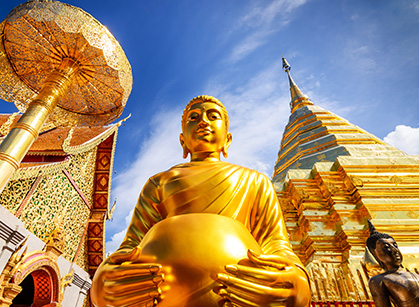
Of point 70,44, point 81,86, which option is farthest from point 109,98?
point 70,44

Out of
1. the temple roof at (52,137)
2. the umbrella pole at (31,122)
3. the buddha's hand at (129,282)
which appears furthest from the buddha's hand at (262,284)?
the temple roof at (52,137)

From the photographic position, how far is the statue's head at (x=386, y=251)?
2203mm

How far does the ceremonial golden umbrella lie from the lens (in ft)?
11.6

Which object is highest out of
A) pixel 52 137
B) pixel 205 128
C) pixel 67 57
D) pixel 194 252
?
pixel 52 137

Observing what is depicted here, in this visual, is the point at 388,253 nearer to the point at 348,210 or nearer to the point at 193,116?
the point at 348,210

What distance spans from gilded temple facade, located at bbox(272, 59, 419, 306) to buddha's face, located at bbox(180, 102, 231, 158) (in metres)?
2.09

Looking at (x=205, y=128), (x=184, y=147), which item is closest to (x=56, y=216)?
(x=184, y=147)

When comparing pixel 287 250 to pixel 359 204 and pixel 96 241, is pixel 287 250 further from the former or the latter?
pixel 96 241

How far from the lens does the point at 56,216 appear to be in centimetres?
536

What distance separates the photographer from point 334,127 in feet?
20.9

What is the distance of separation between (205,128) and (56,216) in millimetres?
4943

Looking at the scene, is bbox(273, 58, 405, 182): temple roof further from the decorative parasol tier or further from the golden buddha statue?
the golden buddha statue

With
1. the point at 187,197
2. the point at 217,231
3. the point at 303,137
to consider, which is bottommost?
the point at 217,231

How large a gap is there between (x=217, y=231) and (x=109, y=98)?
436 cm
